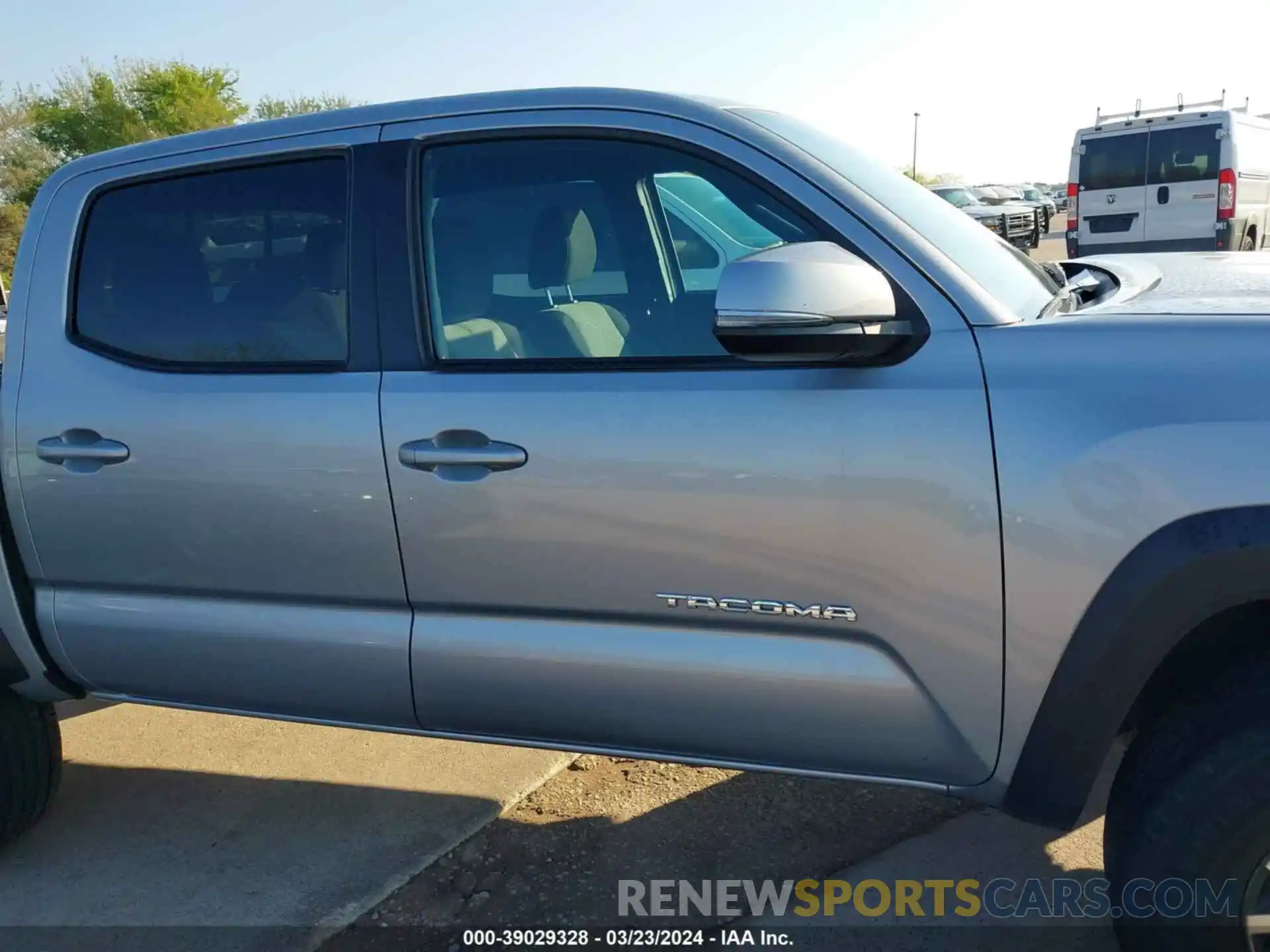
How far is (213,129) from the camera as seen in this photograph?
111 inches

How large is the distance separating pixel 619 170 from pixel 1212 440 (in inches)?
52.6

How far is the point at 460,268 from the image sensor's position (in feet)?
8.01

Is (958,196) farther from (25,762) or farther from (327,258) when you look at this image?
(25,762)

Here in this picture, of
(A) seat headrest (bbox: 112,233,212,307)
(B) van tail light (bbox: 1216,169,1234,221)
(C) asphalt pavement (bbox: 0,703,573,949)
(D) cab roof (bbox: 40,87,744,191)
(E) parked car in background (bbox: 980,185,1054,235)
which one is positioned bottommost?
(C) asphalt pavement (bbox: 0,703,573,949)

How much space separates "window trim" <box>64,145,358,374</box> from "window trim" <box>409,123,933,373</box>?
0.54 feet

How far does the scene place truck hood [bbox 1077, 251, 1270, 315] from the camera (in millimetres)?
2059

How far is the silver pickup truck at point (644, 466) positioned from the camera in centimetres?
188

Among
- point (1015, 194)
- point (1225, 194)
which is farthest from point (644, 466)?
point (1015, 194)

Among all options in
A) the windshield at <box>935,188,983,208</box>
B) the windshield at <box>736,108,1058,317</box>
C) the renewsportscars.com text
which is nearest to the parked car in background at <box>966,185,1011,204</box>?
the windshield at <box>935,188,983,208</box>

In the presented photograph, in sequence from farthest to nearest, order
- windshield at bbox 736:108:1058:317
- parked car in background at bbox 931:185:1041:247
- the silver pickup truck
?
parked car in background at bbox 931:185:1041:247 → windshield at bbox 736:108:1058:317 → the silver pickup truck

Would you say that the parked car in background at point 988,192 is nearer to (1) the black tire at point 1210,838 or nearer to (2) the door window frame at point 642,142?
(2) the door window frame at point 642,142

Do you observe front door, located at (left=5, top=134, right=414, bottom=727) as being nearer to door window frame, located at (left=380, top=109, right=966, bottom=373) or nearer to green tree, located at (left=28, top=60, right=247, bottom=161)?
door window frame, located at (left=380, top=109, right=966, bottom=373)

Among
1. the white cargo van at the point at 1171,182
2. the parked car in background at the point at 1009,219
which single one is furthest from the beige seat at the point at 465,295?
the parked car in background at the point at 1009,219

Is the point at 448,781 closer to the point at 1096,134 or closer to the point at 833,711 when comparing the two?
the point at 833,711
